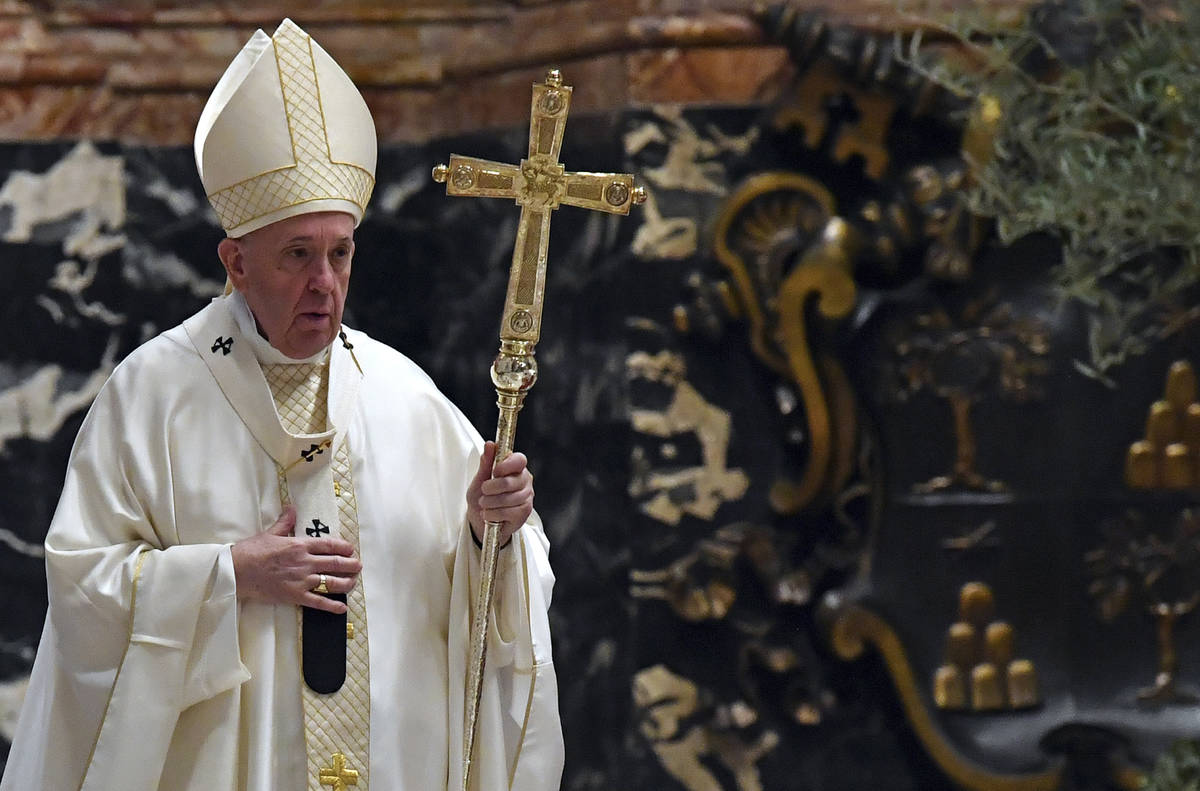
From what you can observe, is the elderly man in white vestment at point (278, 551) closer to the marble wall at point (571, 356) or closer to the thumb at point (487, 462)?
the thumb at point (487, 462)

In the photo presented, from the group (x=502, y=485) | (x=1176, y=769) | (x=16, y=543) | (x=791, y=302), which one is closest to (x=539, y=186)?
(x=502, y=485)

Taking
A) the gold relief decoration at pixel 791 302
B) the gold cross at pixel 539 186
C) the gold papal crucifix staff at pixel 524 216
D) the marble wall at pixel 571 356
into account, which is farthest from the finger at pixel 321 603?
the gold relief decoration at pixel 791 302

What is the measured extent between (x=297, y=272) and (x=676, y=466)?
177 centimetres

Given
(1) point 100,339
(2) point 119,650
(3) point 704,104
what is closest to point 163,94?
(1) point 100,339

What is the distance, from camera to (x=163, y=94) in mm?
5348

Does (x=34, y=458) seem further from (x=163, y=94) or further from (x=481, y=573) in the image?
(x=481, y=573)

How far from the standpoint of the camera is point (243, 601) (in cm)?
340

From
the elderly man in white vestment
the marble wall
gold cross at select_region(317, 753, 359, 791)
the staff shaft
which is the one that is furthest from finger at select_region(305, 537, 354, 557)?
the marble wall

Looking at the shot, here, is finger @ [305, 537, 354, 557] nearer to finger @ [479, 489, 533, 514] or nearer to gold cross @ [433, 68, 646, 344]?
finger @ [479, 489, 533, 514]

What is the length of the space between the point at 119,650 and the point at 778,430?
2.12 meters

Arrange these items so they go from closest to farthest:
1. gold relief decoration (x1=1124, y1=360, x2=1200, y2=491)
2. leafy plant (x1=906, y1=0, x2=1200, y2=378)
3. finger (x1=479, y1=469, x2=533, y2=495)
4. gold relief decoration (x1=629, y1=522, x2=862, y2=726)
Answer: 1. finger (x1=479, y1=469, x2=533, y2=495)
2. leafy plant (x1=906, y1=0, x2=1200, y2=378)
3. gold relief decoration (x1=1124, y1=360, x2=1200, y2=491)
4. gold relief decoration (x1=629, y1=522, x2=862, y2=726)

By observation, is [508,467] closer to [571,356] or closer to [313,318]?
[313,318]

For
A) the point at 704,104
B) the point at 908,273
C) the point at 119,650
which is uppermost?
the point at 704,104

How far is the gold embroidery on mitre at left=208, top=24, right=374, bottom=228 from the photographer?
3.44 metres
